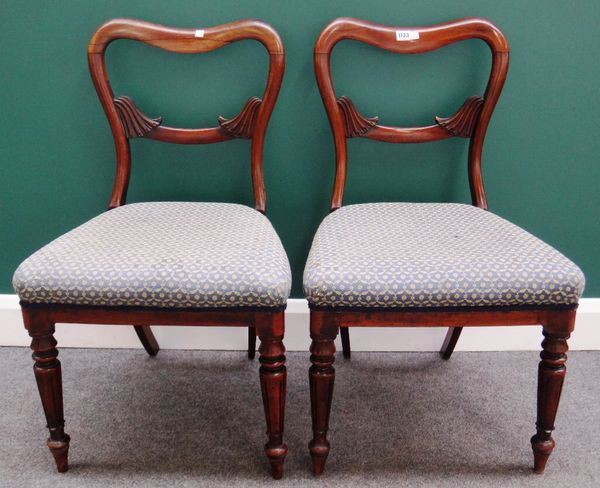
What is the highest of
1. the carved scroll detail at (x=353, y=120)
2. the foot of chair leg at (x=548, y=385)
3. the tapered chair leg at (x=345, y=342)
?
the carved scroll detail at (x=353, y=120)

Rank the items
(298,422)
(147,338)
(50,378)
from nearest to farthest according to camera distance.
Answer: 1. (50,378)
2. (298,422)
3. (147,338)

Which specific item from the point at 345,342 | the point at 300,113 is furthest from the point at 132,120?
the point at 345,342

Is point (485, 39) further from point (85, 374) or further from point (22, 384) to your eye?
point (22, 384)

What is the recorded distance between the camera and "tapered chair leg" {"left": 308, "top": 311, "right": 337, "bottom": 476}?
1.24m

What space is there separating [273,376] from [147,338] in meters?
0.69

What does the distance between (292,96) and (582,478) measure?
121 centimetres

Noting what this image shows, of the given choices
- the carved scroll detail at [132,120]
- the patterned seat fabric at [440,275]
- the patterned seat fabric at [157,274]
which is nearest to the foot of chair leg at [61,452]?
the patterned seat fabric at [157,274]

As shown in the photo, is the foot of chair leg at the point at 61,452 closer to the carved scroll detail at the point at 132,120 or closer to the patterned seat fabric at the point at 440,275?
the patterned seat fabric at the point at 440,275

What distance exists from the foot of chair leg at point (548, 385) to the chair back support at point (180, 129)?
2.56 feet

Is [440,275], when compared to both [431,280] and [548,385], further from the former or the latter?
[548,385]

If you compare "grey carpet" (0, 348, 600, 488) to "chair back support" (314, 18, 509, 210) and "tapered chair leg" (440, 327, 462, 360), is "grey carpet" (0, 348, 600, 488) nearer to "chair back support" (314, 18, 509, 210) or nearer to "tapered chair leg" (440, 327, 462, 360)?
"tapered chair leg" (440, 327, 462, 360)

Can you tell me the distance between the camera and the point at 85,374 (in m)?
1.80

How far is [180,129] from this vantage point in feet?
5.30

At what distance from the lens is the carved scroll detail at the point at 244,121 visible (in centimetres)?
158
